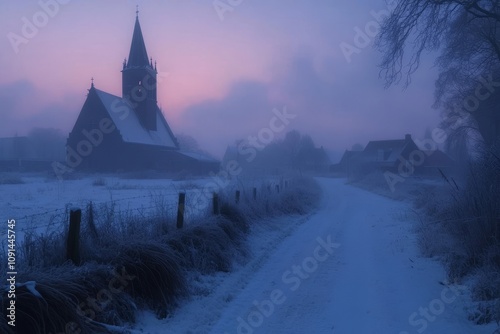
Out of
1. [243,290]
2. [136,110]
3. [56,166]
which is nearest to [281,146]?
[136,110]

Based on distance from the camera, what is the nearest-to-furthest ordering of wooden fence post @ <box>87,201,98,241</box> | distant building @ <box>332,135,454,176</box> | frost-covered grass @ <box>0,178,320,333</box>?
frost-covered grass @ <box>0,178,320,333</box> → wooden fence post @ <box>87,201,98,241</box> → distant building @ <box>332,135,454,176</box>

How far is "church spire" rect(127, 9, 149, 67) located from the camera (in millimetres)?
56281

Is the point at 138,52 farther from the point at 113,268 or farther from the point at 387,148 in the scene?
the point at 113,268

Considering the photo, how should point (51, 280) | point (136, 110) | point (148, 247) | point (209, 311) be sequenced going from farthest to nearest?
point (136, 110) → point (148, 247) → point (209, 311) → point (51, 280)

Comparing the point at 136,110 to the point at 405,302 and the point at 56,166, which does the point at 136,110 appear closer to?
the point at 56,166

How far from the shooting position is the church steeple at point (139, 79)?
56312 mm

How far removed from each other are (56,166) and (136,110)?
1372cm

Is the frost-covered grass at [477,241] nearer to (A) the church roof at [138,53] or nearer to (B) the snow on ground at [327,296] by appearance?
(B) the snow on ground at [327,296]

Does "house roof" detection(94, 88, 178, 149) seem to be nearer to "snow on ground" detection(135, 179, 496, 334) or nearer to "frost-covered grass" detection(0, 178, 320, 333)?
"snow on ground" detection(135, 179, 496, 334)

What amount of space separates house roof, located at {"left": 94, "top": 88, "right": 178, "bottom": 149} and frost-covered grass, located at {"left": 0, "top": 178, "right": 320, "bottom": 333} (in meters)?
45.6

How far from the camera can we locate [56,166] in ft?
165

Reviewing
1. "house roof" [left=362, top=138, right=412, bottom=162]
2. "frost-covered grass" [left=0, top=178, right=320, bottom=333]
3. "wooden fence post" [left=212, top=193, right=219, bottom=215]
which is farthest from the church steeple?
"frost-covered grass" [left=0, top=178, right=320, bottom=333]

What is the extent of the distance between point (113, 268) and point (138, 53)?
55631 mm

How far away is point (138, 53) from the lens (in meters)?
56.6
